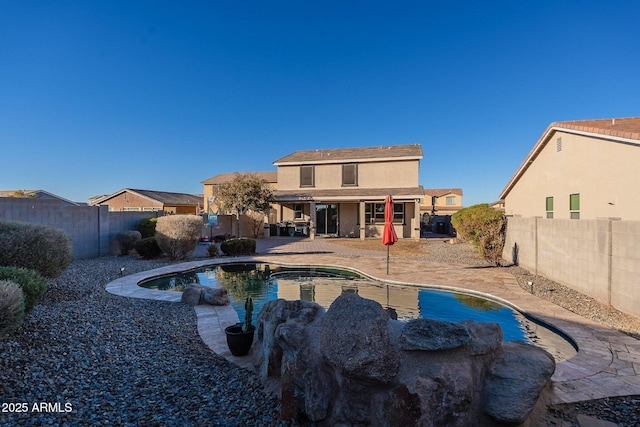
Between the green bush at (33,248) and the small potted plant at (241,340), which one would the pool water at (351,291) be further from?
the green bush at (33,248)

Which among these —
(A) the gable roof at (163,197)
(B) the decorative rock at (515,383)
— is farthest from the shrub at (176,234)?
(A) the gable roof at (163,197)

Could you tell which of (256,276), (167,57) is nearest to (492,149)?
(256,276)

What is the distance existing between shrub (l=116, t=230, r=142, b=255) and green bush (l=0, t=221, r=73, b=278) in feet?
24.2

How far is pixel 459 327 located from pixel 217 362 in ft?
11.3

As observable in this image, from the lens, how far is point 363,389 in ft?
8.19

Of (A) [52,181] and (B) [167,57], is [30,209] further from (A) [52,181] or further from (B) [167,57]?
(A) [52,181]

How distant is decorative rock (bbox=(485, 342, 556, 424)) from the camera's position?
2438 mm

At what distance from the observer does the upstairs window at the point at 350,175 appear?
23.2m

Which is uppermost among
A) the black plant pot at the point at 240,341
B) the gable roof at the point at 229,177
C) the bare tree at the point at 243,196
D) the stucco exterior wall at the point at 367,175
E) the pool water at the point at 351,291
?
the gable roof at the point at 229,177

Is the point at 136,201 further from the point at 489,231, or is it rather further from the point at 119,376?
the point at 119,376

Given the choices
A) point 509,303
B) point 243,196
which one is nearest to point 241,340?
point 509,303

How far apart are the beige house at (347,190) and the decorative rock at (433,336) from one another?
18.6 metres

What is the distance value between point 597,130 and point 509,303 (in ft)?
24.7

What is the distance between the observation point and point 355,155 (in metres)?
23.6
